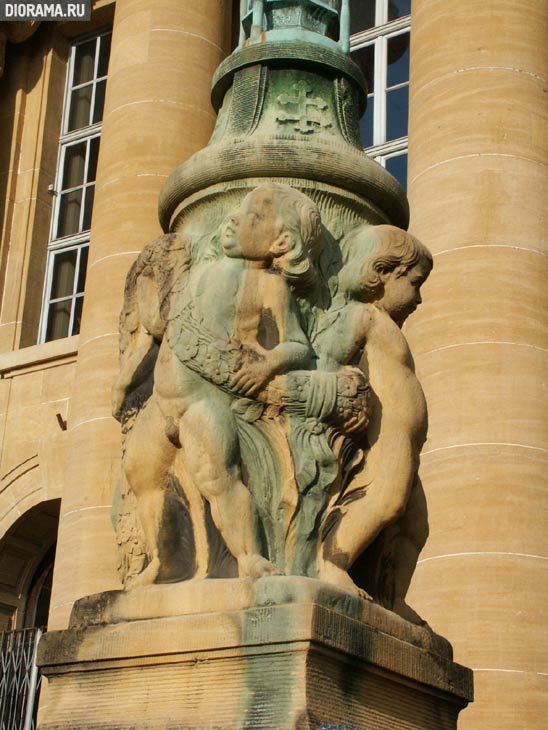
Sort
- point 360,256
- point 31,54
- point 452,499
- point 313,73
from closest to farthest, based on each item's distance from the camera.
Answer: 1. point 360,256
2. point 313,73
3. point 452,499
4. point 31,54

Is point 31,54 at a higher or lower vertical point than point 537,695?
higher

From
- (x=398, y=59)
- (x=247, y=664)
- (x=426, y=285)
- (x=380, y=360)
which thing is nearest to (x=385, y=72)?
(x=398, y=59)

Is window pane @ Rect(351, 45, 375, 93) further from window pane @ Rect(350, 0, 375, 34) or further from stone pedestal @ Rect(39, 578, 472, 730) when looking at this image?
stone pedestal @ Rect(39, 578, 472, 730)

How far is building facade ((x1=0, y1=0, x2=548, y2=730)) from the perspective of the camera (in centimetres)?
1195

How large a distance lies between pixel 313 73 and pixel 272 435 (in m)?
1.94

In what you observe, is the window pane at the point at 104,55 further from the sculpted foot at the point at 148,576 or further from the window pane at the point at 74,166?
the sculpted foot at the point at 148,576

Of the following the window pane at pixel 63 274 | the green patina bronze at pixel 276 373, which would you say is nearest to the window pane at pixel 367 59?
the window pane at pixel 63 274

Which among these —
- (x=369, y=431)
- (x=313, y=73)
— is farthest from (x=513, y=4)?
(x=369, y=431)

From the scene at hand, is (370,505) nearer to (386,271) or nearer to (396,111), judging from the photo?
(386,271)

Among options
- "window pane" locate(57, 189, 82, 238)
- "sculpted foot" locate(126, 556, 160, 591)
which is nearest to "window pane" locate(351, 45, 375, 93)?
"window pane" locate(57, 189, 82, 238)

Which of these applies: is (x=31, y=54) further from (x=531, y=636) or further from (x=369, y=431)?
(x=369, y=431)

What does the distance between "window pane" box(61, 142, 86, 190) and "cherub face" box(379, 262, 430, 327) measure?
52.1ft

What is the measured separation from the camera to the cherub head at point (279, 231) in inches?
242

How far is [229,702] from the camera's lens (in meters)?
5.36
